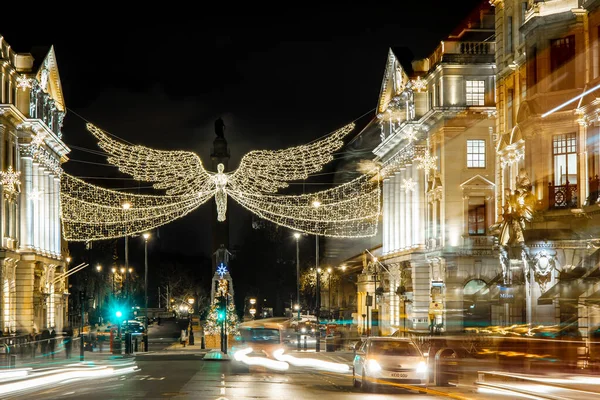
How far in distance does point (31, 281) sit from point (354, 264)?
39.0 metres

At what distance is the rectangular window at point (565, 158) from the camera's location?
133ft

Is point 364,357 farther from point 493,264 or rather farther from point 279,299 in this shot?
point 279,299

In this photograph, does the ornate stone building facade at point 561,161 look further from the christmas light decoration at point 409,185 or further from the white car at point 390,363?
the christmas light decoration at point 409,185

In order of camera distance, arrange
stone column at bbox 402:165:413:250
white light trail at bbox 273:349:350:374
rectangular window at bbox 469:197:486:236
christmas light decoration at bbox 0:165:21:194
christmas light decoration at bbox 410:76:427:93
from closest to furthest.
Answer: white light trail at bbox 273:349:350:374 < christmas light decoration at bbox 0:165:21:194 < rectangular window at bbox 469:197:486:236 < christmas light decoration at bbox 410:76:427:93 < stone column at bbox 402:165:413:250

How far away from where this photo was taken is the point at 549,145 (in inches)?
1626

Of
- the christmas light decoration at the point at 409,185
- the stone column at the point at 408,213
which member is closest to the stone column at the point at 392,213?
the stone column at the point at 408,213

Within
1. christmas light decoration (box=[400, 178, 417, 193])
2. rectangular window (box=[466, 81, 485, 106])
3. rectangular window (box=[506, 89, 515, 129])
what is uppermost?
rectangular window (box=[466, 81, 485, 106])

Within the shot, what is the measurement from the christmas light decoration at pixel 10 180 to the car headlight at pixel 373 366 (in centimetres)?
3942

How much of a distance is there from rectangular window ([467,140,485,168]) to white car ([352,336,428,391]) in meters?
34.9

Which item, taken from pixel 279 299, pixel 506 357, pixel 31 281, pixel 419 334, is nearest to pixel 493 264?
pixel 419 334

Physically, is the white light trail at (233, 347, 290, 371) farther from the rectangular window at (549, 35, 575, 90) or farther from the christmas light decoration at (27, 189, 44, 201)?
the christmas light decoration at (27, 189, 44, 201)

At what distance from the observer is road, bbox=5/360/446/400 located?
1053 inches

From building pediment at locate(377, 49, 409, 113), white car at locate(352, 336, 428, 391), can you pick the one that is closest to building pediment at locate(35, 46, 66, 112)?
building pediment at locate(377, 49, 409, 113)

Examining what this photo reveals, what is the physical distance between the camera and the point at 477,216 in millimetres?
63562
